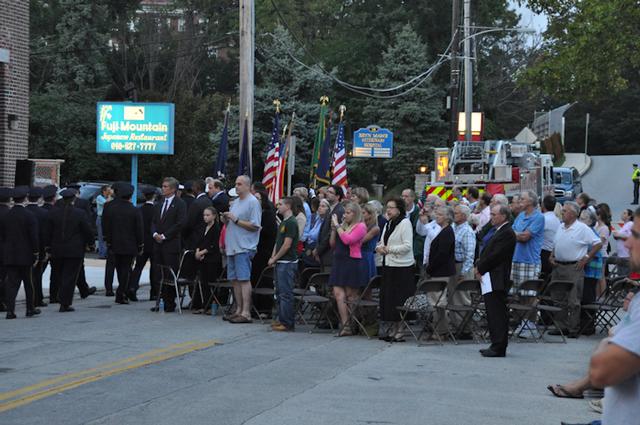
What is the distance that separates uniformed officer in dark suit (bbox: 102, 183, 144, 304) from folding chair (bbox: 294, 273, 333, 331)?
329 cm

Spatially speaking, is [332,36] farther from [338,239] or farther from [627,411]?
[627,411]

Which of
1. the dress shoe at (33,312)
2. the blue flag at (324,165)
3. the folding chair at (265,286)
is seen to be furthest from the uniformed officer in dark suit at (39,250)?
the blue flag at (324,165)

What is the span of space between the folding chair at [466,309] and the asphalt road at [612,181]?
34.1 m

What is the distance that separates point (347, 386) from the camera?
30.9 feet

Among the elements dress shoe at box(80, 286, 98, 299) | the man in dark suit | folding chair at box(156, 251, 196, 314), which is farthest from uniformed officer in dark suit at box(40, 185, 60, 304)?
the man in dark suit

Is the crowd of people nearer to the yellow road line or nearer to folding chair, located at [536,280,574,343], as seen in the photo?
folding chair, located at [536,280,574,343]

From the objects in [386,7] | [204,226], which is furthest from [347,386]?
[386,7]

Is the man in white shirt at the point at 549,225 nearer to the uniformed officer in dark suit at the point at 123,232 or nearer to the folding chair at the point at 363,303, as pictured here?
the folding chair at the point at 363,303

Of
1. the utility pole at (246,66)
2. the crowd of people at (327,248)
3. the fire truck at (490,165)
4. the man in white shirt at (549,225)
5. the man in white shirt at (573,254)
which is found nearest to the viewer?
the crowd of people at (327,248)

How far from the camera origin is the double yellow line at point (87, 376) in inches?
337

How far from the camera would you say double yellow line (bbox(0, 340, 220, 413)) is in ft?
28.1

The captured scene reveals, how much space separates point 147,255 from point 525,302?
7.50m

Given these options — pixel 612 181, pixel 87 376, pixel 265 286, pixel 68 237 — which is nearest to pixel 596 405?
pixel 87 376

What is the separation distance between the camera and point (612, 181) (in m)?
63.7
